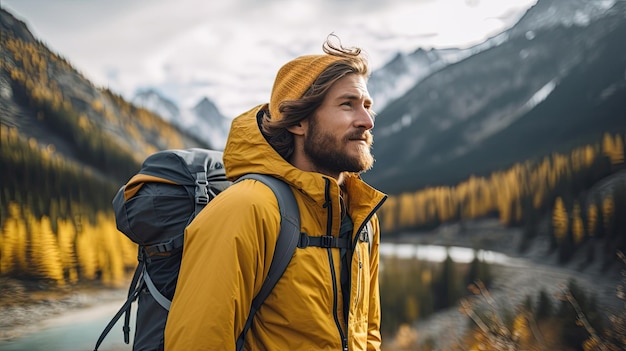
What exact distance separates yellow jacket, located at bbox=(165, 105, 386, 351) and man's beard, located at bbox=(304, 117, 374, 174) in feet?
0.33

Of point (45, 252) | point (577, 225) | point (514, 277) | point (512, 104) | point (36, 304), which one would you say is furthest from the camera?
point (512, 104)

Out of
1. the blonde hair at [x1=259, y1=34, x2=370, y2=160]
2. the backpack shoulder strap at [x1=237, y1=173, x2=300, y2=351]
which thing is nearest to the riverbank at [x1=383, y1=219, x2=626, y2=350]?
the blonde hair at [x1=259, y1=34, x2=370, y2=160]

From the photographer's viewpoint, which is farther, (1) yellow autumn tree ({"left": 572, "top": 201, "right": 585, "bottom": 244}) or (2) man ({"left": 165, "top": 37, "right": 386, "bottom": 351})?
(1) yellow autumn tree ({"left": 572, "top": 201, "right": 585, "bottom": 244})

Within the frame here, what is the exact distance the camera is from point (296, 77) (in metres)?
1.73

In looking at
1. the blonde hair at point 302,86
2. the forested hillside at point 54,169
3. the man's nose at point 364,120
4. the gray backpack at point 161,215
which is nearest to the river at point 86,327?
the forested hillside at point 54,169

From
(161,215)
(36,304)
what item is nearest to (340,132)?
(161,215)

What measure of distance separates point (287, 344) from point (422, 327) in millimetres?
4690

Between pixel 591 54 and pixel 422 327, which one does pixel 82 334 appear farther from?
pixel 591 54

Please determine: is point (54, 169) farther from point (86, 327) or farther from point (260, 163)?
point (260, 163)

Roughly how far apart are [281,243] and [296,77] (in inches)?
25.6

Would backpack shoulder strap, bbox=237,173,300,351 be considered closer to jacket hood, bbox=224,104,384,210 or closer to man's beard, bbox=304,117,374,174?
jacket hood, bbox=224,104,384,210

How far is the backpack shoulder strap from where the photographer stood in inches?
53.9

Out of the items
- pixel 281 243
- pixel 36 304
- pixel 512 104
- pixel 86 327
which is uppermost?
pixel 512 104

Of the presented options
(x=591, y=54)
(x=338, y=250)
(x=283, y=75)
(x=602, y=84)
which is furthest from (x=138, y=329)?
(x=591, y=54)
